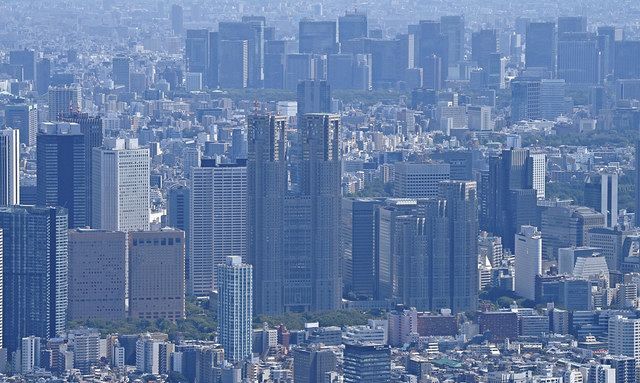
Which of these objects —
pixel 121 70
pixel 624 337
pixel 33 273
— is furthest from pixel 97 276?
pixel 121 70

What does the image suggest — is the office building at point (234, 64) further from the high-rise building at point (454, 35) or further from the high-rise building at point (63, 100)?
the high-rise building at point (63, 100)

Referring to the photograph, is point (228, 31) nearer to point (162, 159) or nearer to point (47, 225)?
point (162, 159)

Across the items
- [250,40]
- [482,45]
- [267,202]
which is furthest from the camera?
[482,45]

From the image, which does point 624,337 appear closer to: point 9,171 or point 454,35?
point 9,171

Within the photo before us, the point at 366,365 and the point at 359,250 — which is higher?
the point at 359,250

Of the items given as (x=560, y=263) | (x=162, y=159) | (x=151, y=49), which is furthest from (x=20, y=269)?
(x=151, y=49)

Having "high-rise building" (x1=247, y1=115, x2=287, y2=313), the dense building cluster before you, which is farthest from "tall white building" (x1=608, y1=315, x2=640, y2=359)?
"high-rise building" (x1=247, y1=115, x2=287, y2=313)
